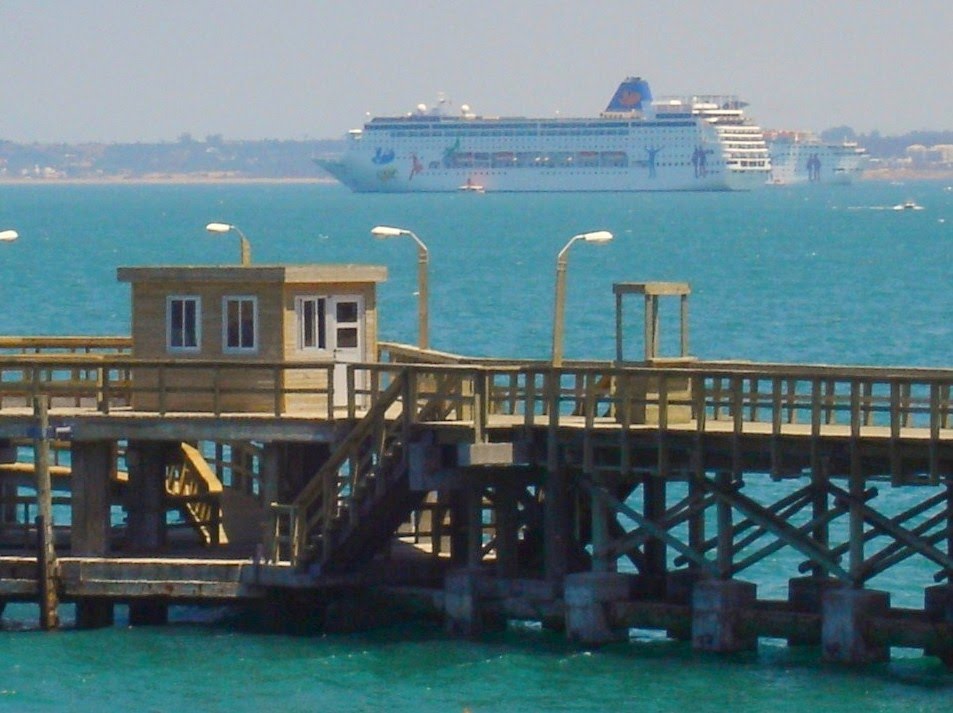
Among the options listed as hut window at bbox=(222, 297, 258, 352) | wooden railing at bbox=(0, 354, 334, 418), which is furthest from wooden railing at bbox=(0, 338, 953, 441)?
hut window at bbox=(222, 297, 258, 352)

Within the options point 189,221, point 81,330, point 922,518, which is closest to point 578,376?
point 922,518

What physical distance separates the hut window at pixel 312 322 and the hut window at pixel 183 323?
1128 mm

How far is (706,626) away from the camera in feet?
89.4

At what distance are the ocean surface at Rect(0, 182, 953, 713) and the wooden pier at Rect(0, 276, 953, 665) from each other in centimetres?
47

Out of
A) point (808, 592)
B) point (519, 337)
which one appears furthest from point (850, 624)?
point (519, 337)

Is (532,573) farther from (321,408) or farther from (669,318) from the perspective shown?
(669,318)

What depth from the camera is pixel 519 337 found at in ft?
240

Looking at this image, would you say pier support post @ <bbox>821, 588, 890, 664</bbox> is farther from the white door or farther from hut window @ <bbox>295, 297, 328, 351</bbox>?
hut window @ <bbox>295, 297, 328, 351</bbox>

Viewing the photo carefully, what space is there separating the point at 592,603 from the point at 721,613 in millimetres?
1352

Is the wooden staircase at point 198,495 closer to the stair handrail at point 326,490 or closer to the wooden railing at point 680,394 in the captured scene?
the stair handrail at point 326,490

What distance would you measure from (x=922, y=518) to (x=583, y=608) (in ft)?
36.2

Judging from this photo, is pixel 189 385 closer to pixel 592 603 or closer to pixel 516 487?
pixel 516 487

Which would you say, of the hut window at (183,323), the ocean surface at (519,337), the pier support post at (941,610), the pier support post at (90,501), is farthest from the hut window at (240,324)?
the pier support post at (941,610)

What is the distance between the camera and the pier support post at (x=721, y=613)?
88.9 ft
